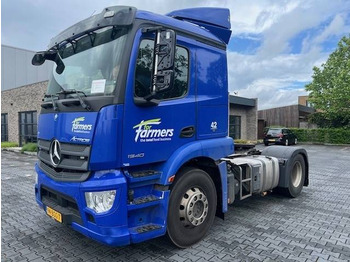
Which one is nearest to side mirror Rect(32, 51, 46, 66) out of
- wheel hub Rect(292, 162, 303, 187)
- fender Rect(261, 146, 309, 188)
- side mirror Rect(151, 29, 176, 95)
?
side mirror Rect(151, 29, 176, 95)

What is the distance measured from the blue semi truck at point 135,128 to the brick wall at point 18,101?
48.9ft

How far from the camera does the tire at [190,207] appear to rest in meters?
3.64

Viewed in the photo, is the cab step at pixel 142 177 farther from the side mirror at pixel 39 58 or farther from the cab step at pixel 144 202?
the side mirror at pixel 39 58

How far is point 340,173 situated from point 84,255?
9.30m

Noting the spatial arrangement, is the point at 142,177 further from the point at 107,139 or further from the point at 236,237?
the point at 236,237

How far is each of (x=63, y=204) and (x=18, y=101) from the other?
19.3m

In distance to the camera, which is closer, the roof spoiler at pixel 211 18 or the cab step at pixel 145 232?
the cab step at pixel 145 232

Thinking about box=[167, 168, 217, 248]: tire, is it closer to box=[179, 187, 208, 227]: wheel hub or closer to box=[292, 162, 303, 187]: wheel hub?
box=[179, 187, 208, 227]: wheel hub

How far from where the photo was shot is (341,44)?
2816 cm

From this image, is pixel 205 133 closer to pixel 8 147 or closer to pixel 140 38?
pixel 140 38

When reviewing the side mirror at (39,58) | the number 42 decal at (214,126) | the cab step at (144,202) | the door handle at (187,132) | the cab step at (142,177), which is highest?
the side mirror at (39,58)

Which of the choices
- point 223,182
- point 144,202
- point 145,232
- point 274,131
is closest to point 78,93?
point 144,202

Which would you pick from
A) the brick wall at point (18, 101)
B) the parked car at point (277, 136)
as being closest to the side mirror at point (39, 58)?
the brick wall at point (18, 101)

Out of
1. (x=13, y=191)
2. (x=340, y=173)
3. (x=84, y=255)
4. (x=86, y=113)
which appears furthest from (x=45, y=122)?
(x=340, y=173)
